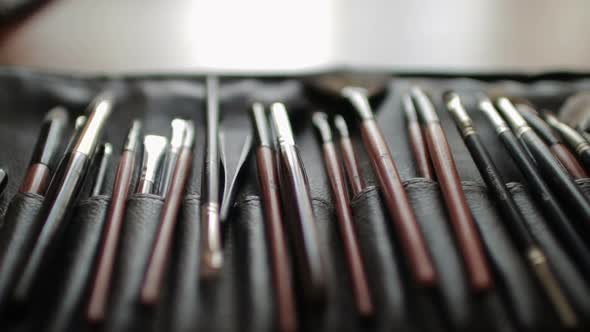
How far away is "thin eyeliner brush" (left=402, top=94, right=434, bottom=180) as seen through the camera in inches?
17.9

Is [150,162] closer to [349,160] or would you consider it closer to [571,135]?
[349,160]

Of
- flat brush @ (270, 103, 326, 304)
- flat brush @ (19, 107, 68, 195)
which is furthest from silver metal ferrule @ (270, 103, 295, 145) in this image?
flat brush @ (19, 107, 68, 195)

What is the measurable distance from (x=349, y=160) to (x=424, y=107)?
0.35 ft

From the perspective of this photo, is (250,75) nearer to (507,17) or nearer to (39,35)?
(39,35)

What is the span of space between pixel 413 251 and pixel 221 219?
6.3 inches

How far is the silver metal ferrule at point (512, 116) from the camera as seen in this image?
49 cm

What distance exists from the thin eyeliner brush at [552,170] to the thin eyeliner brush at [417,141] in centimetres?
10

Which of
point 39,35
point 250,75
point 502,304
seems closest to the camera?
point 502,304

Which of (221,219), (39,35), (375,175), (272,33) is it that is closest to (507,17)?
(272,33)

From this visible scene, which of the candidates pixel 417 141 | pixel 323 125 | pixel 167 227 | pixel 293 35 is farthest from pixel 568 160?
pixel 293 35

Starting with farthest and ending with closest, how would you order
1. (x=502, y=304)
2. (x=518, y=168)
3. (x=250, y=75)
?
(x=250, y=75)
(x=518, y=168)
(x=502, y=304)

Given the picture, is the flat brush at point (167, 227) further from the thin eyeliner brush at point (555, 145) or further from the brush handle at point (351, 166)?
the thin eyeliner brush at point (555, 145)

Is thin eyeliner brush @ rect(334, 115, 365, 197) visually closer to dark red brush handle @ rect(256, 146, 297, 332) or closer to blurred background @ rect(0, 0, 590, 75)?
dark red brush handle @ rect(256, 146, 297, 332)

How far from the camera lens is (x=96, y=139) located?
1.55ft
